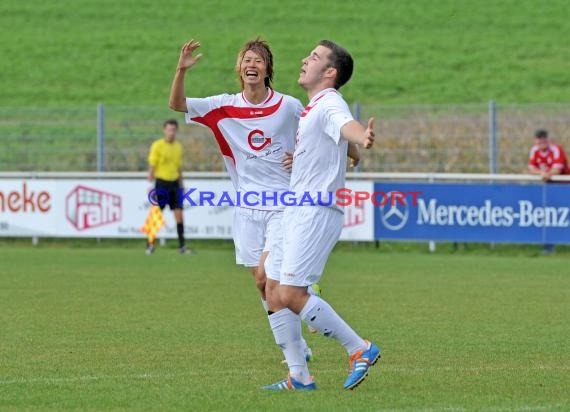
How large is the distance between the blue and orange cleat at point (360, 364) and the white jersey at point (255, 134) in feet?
6.21

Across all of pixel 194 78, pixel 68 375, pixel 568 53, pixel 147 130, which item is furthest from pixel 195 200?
pixel 568 53

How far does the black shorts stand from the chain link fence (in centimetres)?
306

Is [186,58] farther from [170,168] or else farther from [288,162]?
[170,168]

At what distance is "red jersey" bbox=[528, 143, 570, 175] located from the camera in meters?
23.2

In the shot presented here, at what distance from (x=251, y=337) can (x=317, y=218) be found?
354 centimetres

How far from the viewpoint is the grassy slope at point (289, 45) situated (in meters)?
40.2

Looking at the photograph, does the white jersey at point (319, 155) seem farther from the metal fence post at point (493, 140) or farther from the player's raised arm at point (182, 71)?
the metal fence post at point (493, 140)

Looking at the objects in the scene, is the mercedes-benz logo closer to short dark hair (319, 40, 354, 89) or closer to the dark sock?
the dark sock

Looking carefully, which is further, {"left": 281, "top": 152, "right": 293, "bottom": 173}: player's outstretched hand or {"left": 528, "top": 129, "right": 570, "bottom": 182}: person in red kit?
{"left": 528, "top": 129, "right": 570, "bottom": 182}: person in red kit

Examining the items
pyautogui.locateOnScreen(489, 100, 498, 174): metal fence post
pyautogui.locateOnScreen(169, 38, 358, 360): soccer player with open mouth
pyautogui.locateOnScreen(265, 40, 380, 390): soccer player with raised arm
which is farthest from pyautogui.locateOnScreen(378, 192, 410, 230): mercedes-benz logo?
pyautogui.locateOnScreen(265, 40, 380, 390): soccer player with raised arm

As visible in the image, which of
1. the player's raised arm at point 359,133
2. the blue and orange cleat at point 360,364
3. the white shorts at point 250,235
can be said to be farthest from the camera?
the white shorts at point 250,235

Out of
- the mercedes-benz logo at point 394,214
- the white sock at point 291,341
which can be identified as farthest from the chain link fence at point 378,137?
the white sock at point 291,341

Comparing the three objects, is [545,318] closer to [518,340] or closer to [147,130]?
[518,340]

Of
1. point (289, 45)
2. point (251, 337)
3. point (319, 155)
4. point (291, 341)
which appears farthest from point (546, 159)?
point (289, 45)
